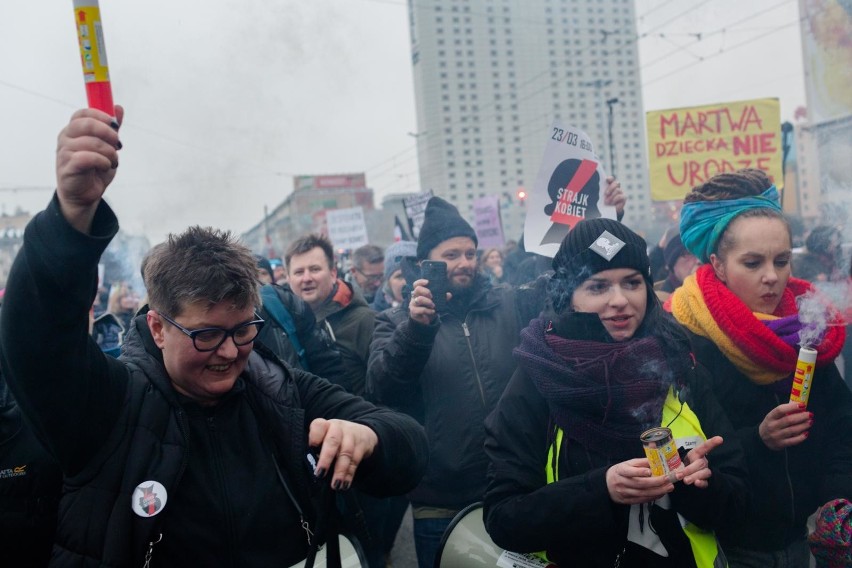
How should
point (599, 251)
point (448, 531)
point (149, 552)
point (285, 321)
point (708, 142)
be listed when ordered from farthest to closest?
point (708, 142), point (285, 321), point (448, 531), point (599, 251), point (149, 552)

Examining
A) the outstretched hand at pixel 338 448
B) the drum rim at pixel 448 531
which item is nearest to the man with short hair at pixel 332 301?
the drum rim at pixel 448 531

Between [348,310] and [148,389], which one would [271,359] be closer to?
[148,389]

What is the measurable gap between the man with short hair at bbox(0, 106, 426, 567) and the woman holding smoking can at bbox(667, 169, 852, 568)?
3.85 ft

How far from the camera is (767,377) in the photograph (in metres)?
2.42

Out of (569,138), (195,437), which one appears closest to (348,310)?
(569,138)

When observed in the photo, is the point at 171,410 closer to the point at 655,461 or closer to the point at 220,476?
the point at 220,476

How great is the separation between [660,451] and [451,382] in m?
1.48

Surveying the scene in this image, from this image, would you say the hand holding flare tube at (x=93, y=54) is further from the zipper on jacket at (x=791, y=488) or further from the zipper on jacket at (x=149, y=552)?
the zipper on jacket at (x=791, y=488)

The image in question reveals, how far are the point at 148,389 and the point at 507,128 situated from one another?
142 metres

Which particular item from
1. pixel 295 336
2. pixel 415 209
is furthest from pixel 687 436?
pixel 415 209

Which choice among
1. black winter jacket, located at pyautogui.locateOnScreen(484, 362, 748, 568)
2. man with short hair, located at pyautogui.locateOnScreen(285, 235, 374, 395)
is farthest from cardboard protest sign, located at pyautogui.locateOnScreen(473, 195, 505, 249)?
black winter jacket, located at pyautogui.locateOnScreen(484, 362, 748, 568)

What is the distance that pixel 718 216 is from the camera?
266 cm

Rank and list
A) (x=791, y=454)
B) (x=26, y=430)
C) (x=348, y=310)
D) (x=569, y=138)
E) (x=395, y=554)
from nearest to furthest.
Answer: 1. (x=26, y=430)
2. (x=791, y=454)
3. (x=569, y=138)
4. (x=348, y=310)
5. (x=395, y=554)

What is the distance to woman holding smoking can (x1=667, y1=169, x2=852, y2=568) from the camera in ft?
7.60
